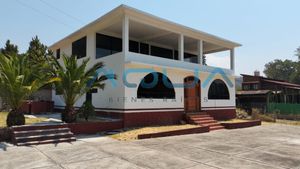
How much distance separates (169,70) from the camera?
15.6 metres

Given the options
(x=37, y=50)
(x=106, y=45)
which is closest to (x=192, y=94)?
(x=106, y=45)

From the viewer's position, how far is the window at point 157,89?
14.2m

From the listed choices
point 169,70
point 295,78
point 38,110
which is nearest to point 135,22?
point 169,70

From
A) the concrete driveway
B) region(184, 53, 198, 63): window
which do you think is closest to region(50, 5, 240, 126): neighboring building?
region(184, 53, 198, 63): window

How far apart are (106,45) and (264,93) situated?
68.2 ft

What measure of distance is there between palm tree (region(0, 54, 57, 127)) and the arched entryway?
9216mm

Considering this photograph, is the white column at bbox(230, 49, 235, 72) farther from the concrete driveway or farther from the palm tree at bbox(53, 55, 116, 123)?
the palm tree at bbox(53, 55, 116, 123)

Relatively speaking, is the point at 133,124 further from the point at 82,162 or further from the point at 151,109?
the point at 82,162

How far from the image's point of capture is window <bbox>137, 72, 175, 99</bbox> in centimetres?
1424

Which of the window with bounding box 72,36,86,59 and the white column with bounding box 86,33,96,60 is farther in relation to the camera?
the window with bounding box 72,36,86,59

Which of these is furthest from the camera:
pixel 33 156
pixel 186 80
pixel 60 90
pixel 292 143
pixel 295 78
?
pixel 295 78

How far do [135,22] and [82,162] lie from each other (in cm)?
949

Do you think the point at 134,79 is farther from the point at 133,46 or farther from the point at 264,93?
the point at 264,93

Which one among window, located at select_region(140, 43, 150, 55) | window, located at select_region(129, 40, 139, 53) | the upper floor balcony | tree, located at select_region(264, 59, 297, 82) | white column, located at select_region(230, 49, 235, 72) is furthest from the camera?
tree, located at select_region(264, 59, 297, 82)
